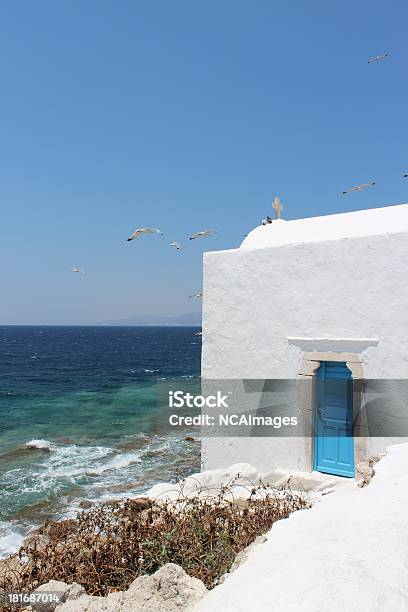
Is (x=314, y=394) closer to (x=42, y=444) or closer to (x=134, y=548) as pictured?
(x=134, y=548)

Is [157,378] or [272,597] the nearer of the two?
[272,597]

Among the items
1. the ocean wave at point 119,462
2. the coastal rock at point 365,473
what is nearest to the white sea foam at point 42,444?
the ocean wave at point 119,462

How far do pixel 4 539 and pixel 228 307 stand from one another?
6.52 metres

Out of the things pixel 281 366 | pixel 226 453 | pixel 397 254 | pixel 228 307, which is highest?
pixel 397 254

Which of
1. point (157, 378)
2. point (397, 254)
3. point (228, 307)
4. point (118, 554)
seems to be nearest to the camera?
point (118, 554)

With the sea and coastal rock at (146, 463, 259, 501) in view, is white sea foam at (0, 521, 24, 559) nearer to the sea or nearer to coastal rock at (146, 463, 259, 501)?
the sea

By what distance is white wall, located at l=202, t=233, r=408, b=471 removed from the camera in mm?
Answer: 6934

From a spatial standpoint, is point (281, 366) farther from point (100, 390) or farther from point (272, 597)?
point (100, 390)

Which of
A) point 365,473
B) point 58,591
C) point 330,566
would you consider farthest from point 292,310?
point 58,591

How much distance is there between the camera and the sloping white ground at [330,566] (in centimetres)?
231

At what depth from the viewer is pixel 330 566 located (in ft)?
8.52

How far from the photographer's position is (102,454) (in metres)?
16.0

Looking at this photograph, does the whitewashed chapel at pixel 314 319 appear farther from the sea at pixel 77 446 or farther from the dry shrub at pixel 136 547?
the sea at pixel 77 446

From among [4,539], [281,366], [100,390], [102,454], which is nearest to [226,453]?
[281,366]
